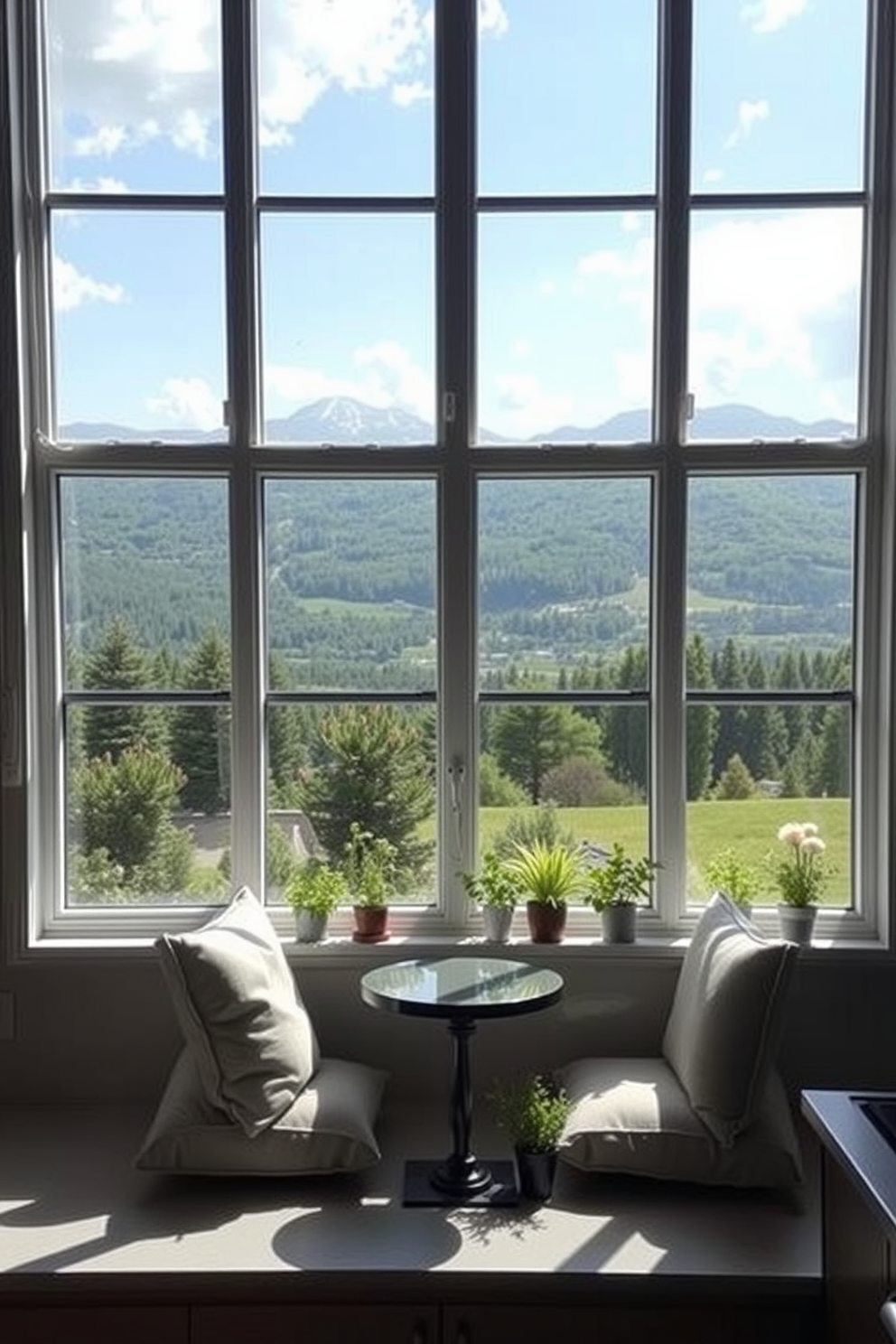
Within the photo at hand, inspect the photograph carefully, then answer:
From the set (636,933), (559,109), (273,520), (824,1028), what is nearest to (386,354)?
(273,520)

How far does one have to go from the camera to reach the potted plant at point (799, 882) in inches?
112

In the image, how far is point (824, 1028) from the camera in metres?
2.80

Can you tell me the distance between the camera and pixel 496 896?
285 cm

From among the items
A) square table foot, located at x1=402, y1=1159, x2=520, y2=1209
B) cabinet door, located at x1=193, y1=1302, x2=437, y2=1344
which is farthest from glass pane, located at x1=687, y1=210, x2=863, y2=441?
cabinet door, located at x1=193, y1=1302, x2=437, y2=1344

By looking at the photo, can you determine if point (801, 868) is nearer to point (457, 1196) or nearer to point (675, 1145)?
point (675, 1145)

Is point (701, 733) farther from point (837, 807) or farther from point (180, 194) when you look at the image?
point (180, 194)

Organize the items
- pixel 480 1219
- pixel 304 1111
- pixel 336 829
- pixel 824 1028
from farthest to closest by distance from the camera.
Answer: pixel 336 829
pixel 824 1028
pixel 304 1111
pixel 480 1219

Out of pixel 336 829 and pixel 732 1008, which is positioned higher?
pixel 336 829

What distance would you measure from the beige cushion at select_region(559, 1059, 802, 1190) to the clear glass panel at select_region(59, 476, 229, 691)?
55.0 inches

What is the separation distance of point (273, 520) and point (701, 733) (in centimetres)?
123

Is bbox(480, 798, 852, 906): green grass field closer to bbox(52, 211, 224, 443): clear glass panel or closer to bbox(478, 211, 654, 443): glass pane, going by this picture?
bbox(478, 211, 654, 443): glass pane

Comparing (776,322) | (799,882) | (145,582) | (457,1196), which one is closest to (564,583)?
(776,322)

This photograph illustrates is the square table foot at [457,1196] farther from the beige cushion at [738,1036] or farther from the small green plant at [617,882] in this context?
the small green plant at [617,882]

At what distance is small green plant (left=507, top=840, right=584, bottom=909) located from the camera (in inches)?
113
